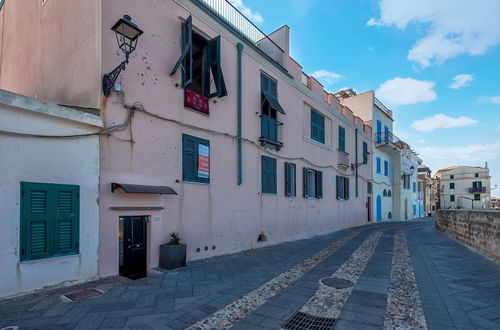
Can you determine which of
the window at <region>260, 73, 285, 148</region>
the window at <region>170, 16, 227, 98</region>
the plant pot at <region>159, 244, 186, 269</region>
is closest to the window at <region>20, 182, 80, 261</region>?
the plant pot at <region>159, 244, 186, 269</region>

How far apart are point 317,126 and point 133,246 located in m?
10.9

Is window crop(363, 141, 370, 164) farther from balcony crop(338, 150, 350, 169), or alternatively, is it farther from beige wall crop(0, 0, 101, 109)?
beige wall crop(0, 0, 101, 109)

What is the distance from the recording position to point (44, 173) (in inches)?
213

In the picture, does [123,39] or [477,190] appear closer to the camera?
[123,39]

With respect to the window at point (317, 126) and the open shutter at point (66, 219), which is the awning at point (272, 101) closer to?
the window at point (317, 126)

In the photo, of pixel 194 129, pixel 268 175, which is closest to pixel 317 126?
pixel 268 175

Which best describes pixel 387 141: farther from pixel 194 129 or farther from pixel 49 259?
pixel 49 259

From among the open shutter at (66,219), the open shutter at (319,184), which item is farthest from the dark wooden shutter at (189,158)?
the open shutter at (319,184)

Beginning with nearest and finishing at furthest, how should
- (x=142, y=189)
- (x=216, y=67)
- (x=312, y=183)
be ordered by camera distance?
1. (x=142, y=189)
2. (x=216, y=67)
3. (x=312, y=183)

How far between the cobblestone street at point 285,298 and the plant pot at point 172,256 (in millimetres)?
255

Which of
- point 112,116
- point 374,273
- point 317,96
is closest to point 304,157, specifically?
point 317,96

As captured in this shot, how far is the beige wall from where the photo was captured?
6.73 m

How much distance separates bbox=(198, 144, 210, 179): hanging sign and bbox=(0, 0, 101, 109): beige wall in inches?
115

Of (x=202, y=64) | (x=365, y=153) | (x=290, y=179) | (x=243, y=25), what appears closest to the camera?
(x=202, y=64)
